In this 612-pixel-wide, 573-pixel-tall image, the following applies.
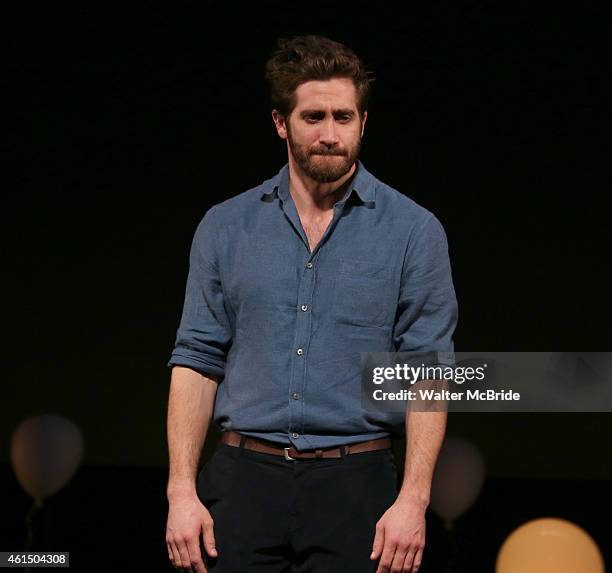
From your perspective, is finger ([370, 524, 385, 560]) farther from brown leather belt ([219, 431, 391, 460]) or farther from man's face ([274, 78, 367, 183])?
man's face ([274, 78, 367, 183])

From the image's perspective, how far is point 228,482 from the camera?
1656 millimetres

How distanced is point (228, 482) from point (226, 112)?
252 cm

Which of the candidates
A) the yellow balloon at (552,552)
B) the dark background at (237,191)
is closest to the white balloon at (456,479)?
the dark background at (237,191)

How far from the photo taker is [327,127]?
167 centimetres

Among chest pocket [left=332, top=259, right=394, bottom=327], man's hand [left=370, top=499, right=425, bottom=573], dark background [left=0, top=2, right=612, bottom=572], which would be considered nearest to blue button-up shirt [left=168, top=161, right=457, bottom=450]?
chest pocket [left=332, top=259, right=394, bottom=327]

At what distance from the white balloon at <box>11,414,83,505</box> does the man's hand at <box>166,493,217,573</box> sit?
2.30 m

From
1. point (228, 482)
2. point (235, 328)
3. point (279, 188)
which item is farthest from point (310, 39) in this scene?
point (228, 482)

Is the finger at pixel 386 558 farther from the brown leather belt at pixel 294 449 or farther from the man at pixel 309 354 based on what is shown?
the brown leather belt at pixel 294 449

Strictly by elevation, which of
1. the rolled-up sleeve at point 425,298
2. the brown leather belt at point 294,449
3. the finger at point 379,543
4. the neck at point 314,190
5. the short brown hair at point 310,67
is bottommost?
the finger at point 379,543

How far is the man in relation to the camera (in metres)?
1.61

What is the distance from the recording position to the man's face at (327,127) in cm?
168

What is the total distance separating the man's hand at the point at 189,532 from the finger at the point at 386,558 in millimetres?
266

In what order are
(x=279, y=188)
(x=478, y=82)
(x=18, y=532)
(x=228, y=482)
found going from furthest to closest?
(x=478, y=82) < (x=18, y=532) < (x=279, y=188) < (x=228, y=482)

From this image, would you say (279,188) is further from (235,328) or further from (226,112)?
(226,112)
